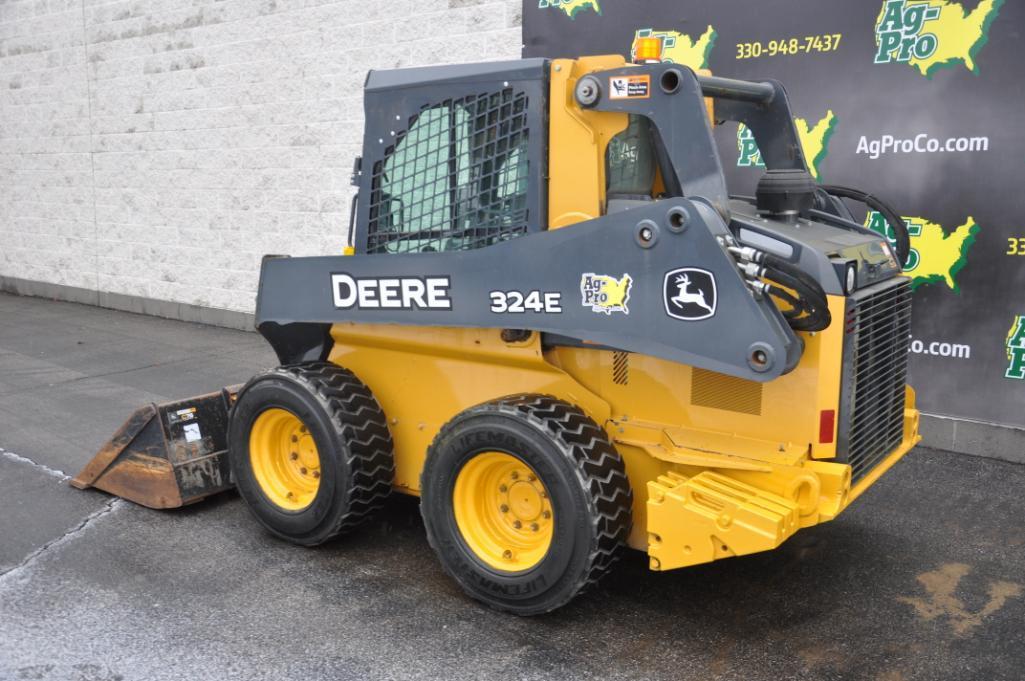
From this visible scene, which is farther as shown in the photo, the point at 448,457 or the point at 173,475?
the point at 173,475

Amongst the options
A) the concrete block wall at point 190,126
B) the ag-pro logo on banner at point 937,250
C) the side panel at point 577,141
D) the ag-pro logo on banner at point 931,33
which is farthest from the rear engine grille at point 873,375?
the concrete block wall at point 190,126

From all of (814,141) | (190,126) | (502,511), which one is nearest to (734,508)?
(502,511)

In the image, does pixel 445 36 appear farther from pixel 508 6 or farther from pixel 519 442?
pixel 519 442

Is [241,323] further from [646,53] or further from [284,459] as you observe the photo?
[646,53]

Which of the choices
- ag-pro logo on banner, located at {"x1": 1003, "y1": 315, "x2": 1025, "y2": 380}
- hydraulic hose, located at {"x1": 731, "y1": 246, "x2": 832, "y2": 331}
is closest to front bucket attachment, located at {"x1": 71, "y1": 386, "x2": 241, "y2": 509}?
hydraulic hose, located at {"x1": 731, "y1": 246, "x2": 832, "y2": 331}

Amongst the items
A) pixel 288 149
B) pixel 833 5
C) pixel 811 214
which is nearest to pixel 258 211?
pixel 288 149

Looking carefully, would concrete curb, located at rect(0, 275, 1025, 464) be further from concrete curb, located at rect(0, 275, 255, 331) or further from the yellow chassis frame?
the yellow chassis frame

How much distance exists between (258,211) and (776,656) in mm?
7907

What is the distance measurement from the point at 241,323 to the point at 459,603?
280 inches

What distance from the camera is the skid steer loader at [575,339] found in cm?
348

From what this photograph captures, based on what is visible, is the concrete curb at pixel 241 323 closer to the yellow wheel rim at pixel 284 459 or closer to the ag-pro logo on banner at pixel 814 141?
the ag-pro logo on banner at pixel 814 141

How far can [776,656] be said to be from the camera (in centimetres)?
362

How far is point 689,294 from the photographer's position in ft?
11.2

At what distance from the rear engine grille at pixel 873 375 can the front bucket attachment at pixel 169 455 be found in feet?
10.9
